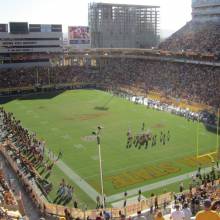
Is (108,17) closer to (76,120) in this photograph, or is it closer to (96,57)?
(96,57)

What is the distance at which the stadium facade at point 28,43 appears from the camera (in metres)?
64.6

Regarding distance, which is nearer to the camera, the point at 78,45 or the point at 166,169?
the point at 166,169

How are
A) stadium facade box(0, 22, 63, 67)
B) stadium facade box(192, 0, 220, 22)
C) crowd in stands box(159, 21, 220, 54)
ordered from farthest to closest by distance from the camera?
1. stadium facade box(192, 0, 220, 22)
2. stadium facade box(0, 22, 63, 67)
3. crowd in stands box(159, 21, 220, 54)

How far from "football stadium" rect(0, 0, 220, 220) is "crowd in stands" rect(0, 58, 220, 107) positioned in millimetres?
196

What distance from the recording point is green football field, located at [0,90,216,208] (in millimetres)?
25594

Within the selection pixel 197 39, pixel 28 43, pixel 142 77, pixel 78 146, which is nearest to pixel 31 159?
pixel 78 146

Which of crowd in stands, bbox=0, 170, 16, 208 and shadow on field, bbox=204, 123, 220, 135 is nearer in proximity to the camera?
crowd in stands, bbox=0, 170, 16, 208

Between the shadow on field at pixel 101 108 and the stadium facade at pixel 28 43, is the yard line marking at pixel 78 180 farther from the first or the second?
the stadium facade at pixel 28 43

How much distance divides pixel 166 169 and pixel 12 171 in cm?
1038

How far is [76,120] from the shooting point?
41.2m

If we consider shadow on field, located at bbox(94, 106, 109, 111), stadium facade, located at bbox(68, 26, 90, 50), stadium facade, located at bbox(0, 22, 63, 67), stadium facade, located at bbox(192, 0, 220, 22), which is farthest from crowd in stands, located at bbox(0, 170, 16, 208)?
stadium facade, located at bbox(192, 0, 220, 22)

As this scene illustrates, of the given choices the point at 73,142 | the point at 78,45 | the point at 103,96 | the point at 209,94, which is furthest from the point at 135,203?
the point at 78,45

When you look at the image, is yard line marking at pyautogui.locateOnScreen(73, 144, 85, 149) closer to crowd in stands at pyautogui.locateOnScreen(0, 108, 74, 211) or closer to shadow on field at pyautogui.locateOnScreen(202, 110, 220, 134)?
crowd in stands at pyautogui.locateOnScreen(0, 108, 74, 211)

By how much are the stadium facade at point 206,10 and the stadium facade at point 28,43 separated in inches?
985
